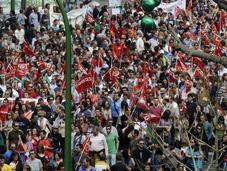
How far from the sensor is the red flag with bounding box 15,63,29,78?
28.8m

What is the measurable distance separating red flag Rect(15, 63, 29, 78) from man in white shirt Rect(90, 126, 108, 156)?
234 inches

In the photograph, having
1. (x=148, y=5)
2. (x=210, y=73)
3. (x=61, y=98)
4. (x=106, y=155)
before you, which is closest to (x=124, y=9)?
(x=210, y=73)

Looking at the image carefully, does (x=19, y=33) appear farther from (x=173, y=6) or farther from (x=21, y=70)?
(x=173, y=6)

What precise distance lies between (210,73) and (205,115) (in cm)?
367

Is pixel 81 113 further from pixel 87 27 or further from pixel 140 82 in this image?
pixel 87 27

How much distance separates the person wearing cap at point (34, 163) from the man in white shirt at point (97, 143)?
118 centimetres

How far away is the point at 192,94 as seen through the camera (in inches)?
1051

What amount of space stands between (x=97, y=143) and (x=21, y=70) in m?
6.40

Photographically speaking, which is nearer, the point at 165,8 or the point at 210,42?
the point at 210,42

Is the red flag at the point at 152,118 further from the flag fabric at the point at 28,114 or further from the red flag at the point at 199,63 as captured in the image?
the red flag at the point at 199,63

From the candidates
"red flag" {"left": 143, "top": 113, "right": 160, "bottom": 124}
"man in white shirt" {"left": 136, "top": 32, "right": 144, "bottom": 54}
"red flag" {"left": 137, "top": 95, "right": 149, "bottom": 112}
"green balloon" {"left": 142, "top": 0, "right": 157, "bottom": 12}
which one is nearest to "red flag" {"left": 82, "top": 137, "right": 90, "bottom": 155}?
"red flag" {"left": 143, "top": 113, "right": 160, "bottom": 124}

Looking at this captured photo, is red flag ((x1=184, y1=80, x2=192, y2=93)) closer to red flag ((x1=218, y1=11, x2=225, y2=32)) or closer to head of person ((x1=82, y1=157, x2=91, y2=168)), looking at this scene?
head of person ((x1=82, y1=157, x2=91, y2=168))

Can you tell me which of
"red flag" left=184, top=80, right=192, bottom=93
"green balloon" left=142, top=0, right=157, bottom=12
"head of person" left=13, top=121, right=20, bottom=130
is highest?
"green balloon" left=142, top=0, right=157, bottom=12

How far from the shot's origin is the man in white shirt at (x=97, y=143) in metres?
23.0
